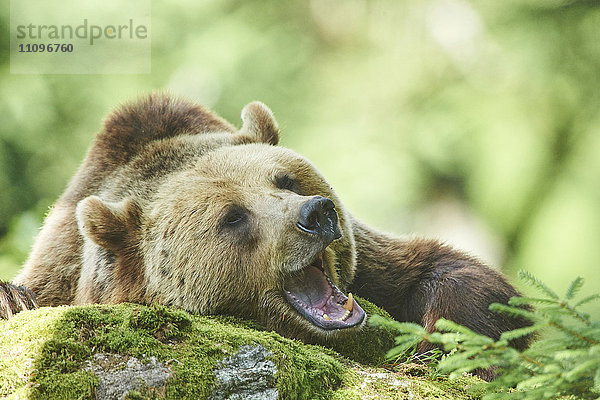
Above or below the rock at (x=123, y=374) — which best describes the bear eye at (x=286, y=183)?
above

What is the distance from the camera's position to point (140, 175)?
15.2 feet

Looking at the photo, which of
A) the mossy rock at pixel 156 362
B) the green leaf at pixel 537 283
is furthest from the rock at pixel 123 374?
the green leaf at pixel 537 283

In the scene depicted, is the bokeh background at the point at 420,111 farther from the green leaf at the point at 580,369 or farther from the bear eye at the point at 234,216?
the green leaf at the point at 580,369

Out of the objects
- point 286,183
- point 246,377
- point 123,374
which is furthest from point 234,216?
point 123,374

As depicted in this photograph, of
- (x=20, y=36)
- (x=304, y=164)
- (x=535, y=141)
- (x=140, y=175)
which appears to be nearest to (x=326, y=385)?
(x=304, y=164)

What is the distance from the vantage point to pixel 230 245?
3957 millimetres

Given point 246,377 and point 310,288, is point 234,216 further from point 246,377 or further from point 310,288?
point 246,377

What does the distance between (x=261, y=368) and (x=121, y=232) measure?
1.60 meters

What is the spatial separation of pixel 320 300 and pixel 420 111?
8.22 m

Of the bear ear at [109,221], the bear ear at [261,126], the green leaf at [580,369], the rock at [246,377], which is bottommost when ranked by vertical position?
the rock at [246,377]

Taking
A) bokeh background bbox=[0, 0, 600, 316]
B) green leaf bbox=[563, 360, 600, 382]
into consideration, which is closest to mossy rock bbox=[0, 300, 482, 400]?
green leaf bbox=[563, 360, 600, 382]

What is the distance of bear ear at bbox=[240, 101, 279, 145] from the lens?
4.95m

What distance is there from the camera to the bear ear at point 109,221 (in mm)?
4082

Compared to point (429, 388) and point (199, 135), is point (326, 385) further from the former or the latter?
point (199, 135)
